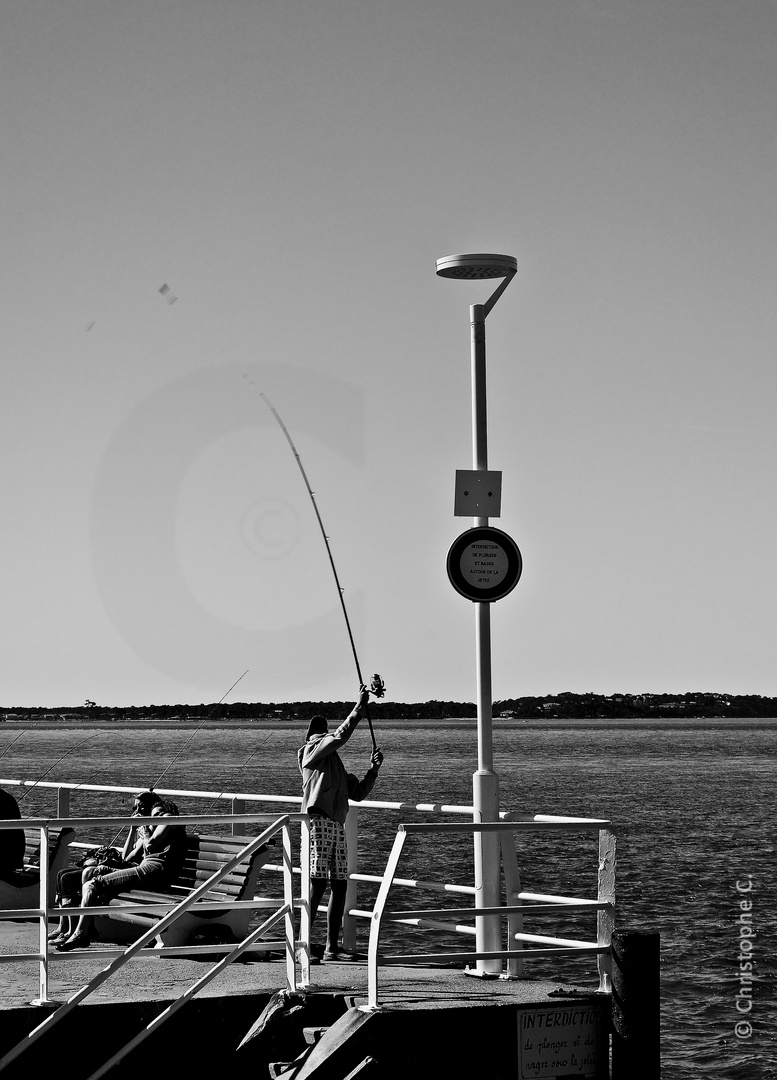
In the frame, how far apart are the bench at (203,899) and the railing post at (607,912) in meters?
2.53

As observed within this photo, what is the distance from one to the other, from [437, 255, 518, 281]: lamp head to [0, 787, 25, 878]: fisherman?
19.6 feet

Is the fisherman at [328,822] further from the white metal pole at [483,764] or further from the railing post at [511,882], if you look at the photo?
the railing post at [511,882]

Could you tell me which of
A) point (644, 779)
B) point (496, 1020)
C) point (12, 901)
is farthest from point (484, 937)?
point (644, 779)

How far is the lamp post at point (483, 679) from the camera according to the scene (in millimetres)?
9047

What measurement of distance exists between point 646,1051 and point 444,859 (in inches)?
1128

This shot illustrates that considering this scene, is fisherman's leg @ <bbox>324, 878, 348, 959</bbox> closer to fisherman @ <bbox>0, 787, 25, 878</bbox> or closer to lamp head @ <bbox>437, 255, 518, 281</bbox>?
fisherman @ <bbox>0, 787, 25, 878</bbox>

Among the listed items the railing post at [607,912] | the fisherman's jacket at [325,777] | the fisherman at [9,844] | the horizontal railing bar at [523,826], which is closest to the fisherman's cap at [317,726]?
the fisherman's jacket at [325,777]

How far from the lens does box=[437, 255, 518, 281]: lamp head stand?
9469 millimetres

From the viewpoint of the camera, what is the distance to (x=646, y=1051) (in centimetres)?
828

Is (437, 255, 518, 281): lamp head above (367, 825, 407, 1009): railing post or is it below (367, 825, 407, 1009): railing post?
above

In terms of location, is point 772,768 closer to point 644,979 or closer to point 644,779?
point 644,779

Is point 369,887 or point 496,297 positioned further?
point 369,887

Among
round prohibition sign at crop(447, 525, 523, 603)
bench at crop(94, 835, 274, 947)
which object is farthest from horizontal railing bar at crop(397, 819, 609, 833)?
bench at crop(94, 835, 274, 947)

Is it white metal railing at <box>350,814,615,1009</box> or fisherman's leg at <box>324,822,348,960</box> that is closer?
white metal railing at <box>350,814,615,1009</box>
